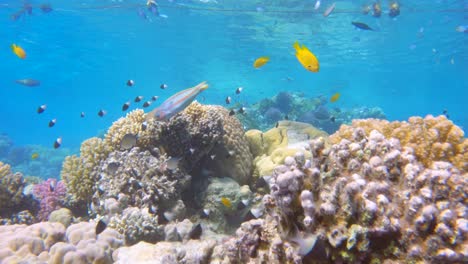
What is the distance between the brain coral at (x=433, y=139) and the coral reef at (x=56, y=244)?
13.3 ft

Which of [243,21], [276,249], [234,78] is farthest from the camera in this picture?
[234,78]

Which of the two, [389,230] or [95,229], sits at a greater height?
[95,229]

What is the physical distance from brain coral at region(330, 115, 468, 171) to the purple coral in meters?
6.88

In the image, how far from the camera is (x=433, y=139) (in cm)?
352

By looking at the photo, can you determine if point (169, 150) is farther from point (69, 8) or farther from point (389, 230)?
point (69, 8)

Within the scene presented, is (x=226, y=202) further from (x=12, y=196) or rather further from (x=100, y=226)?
(x=12, y=196)

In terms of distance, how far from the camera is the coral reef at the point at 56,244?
3510 millimetres

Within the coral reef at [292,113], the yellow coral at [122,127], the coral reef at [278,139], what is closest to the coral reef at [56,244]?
the yellow coral at [122,127]

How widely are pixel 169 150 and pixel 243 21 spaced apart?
1206 inches

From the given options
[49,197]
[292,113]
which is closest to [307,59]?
[49,197]

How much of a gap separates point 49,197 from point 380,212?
7.16 meters

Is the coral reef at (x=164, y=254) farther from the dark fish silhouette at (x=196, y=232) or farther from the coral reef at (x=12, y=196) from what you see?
the coral reef at (x=12, y=196)

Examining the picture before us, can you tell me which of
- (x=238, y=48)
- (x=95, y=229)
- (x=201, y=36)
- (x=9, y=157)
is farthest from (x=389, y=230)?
(x=238, y=48)

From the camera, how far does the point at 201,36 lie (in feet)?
129
